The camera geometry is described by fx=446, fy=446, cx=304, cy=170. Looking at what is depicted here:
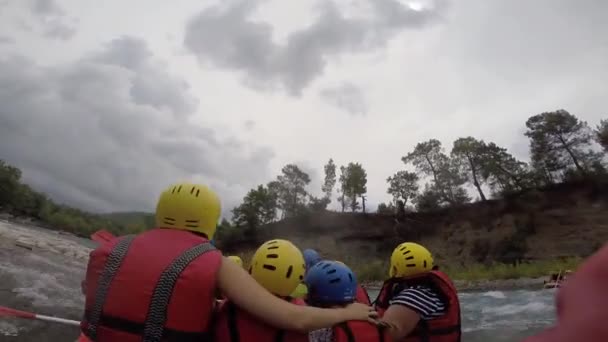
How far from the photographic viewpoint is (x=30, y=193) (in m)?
63.6

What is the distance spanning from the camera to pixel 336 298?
254 cm

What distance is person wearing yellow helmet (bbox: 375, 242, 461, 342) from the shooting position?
9.20 feet

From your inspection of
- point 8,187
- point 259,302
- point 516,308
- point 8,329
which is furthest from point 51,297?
point 8,187

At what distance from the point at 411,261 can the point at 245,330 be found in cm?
162

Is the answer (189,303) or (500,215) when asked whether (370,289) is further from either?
(189,303)

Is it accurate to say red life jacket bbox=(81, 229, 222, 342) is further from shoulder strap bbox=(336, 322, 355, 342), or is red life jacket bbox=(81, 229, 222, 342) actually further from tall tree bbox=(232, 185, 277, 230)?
tall tree bbox=(232, 185, 277, 230)

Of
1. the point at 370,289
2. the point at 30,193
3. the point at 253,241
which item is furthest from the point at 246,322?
the point at 30,193

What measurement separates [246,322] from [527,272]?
27.0 m

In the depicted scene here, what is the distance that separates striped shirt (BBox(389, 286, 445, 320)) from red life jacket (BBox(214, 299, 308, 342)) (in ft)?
3.44

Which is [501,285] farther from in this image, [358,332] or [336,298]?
[358,332]

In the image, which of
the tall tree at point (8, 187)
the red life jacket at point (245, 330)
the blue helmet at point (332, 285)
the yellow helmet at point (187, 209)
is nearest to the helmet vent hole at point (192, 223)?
the yellow helmet at point (187, 209)

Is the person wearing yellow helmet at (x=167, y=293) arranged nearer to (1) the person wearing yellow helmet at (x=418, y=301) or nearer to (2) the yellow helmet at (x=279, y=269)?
(2) the yellow helmet at (x=279, y=269)

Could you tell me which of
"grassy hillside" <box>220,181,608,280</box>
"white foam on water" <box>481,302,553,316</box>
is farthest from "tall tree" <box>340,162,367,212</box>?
"white foam on water" <box>481,302,553,316</box>

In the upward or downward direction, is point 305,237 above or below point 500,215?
below
